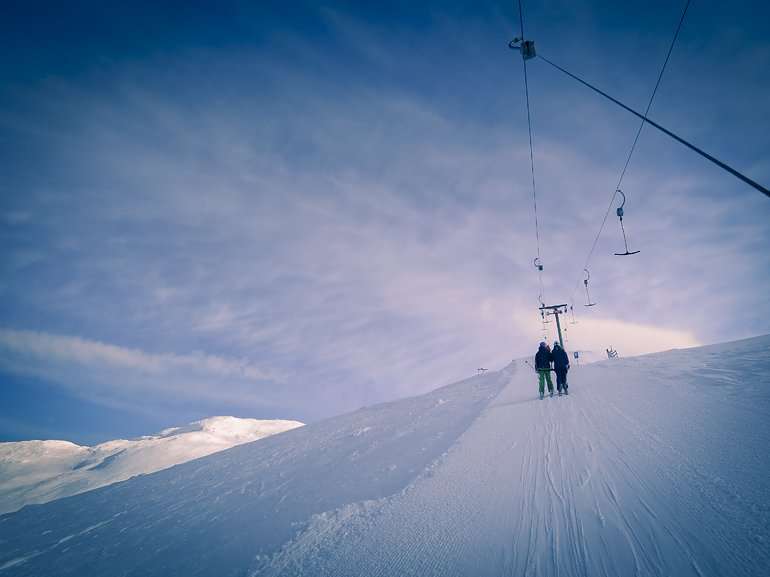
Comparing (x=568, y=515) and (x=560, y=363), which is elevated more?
(x=560, y=363)

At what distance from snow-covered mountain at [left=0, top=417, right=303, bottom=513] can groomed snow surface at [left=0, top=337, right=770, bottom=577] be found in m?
70.7

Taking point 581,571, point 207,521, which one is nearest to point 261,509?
point 207,521

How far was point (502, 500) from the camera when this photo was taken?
541cm

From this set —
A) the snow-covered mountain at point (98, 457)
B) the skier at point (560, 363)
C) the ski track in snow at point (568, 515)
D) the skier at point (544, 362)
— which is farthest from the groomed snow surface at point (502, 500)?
the snow-covered mountain at point (98, 457)

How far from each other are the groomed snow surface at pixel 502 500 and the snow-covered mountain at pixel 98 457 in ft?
232

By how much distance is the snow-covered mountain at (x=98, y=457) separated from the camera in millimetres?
80875

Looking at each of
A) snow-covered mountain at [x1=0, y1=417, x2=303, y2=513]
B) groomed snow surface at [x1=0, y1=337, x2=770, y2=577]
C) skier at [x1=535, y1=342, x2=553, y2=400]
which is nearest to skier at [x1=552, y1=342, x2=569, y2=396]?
skier at [x1=535, y1=342, x2=553, y2=400]

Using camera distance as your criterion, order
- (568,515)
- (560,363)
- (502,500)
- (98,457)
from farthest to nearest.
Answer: (98,457)
(560,363)
(502,500)
(568,515)

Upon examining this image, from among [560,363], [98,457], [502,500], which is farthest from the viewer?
[98,457]

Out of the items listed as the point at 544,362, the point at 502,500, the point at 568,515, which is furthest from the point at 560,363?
the point at 568,515

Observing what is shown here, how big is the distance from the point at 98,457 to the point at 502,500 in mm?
151783

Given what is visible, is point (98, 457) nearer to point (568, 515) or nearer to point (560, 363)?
point (560, 363)

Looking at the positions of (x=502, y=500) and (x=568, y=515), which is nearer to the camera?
(x=568, y=515)

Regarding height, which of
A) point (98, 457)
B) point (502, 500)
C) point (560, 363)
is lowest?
point (98, 457)
